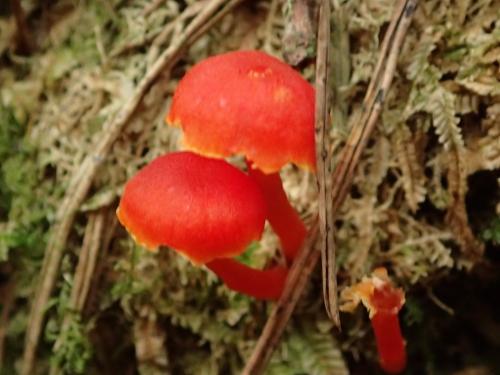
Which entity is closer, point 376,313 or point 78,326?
point 376,313

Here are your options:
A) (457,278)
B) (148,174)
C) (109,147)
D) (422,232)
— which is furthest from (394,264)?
(109,147)

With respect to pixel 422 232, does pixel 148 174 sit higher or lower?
higher

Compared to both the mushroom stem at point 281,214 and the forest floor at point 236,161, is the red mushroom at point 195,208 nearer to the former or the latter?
the mushroom stem at point 281,214

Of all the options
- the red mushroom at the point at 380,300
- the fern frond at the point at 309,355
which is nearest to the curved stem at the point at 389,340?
the red mushroom at the point at 380,300

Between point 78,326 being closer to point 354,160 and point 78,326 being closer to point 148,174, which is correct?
point 148,174

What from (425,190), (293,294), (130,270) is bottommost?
(130,270)

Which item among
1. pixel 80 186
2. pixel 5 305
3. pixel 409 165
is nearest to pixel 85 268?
pixel 80 186

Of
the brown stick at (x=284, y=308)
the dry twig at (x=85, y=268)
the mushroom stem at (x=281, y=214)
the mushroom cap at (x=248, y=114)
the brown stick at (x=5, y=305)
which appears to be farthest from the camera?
the brown stick at (x=5, y=305)

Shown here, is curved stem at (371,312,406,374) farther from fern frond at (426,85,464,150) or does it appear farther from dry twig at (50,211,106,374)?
dry twig at (50,211,106,374)
